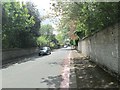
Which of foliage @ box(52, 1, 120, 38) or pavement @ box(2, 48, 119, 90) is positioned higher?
foliage @ box(52, 1, 120, 38)

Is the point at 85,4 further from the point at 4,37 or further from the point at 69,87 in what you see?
the point at 4,37

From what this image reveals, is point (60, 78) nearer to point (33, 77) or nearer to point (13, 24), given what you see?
point (33, 77)

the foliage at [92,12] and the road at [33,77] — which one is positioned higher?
the foliage at [92,12]

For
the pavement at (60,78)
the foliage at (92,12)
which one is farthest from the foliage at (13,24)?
the pavement at (60,78)

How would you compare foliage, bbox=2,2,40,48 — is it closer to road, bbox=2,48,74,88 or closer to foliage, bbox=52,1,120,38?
foliage, bbox=52,1,120,38

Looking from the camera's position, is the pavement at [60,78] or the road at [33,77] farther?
the road at [33,77]

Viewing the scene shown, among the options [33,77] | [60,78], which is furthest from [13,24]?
[60,78]

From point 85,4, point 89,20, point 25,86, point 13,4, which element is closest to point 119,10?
point 85,4

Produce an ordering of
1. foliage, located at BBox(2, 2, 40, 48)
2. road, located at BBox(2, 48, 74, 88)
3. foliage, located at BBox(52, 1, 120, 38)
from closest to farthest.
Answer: road, located at BBox(2, 48, 74, 88)
foliage, located at BBox(52, 1, 120, 38)
foliage, located at BBox(2, 2, 40, 48)

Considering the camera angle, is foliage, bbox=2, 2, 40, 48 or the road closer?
the road

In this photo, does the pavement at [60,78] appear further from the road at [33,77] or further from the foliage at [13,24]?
the foliage at [13,24]

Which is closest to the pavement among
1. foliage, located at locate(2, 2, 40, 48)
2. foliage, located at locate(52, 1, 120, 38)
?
foliage, located at locate(52, 1, 120, 38)

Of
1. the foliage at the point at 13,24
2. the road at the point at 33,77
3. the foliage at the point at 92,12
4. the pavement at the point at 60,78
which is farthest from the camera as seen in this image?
the foliage at the point at 13,24

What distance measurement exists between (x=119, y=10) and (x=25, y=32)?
106 feet
